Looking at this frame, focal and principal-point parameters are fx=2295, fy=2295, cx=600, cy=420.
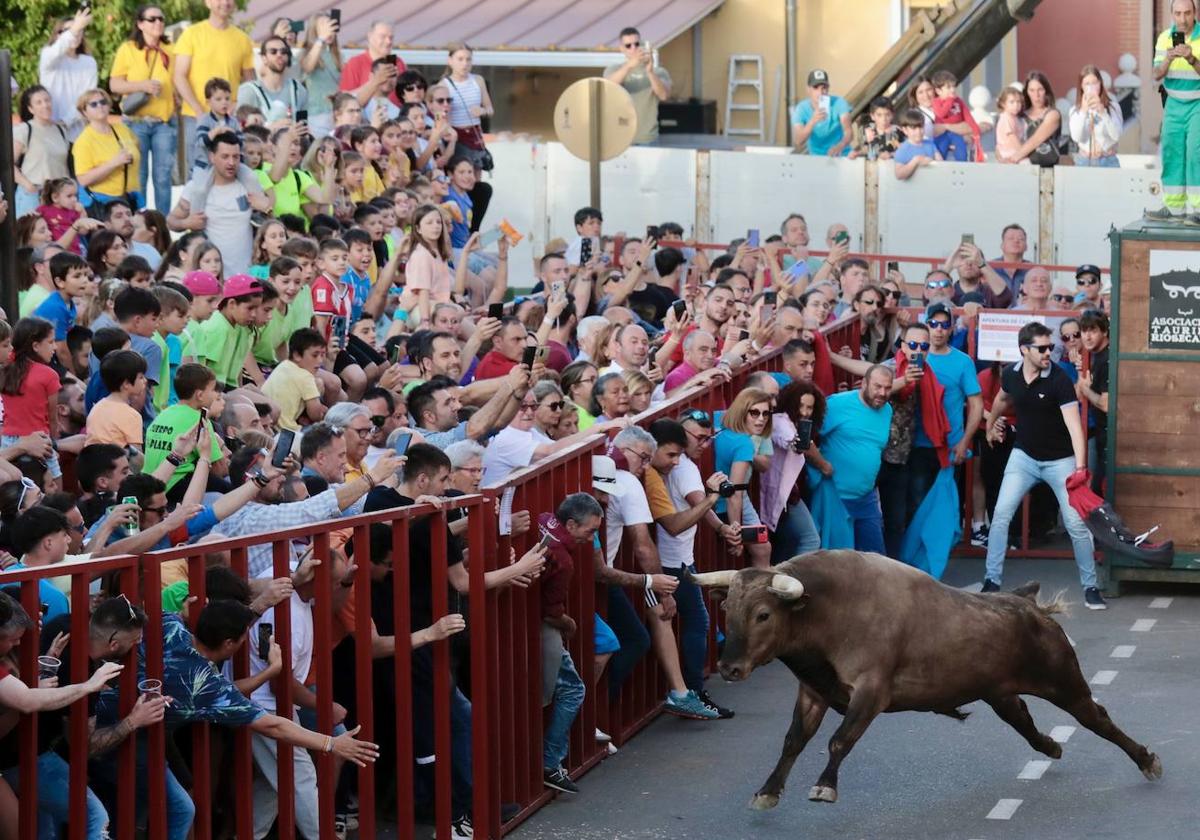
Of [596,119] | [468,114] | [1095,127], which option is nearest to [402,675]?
[596,119]

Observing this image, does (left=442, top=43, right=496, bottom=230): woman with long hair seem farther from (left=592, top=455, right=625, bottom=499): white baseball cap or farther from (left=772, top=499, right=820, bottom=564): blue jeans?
(left=592, top=455, right=625, bottom=499): white baseball cap

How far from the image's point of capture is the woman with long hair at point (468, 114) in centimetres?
2116

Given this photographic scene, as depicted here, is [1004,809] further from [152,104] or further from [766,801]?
[152,104]

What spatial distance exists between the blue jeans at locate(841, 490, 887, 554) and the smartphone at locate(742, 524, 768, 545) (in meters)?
1.89

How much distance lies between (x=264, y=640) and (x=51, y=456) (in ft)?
7.46

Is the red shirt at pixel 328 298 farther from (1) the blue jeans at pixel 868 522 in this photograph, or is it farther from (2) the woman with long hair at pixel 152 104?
(2) the woman with long hair at pixel 152 104

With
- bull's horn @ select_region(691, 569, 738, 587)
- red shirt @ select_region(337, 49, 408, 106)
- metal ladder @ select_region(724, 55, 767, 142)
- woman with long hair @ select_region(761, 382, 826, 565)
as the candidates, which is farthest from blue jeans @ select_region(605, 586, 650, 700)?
metal ladder @ select_region(724, 55, 767, 142)

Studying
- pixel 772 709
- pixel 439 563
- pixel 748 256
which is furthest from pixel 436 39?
pixel 439 563

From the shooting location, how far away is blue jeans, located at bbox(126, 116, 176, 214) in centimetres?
1875

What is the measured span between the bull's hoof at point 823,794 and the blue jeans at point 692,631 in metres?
2.44

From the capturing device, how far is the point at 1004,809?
1106cm

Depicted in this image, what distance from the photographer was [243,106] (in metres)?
17.9

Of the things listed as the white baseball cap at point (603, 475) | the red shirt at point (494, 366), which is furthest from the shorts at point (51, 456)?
the red shirt at point (494, 366)

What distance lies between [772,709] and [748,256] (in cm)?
705
